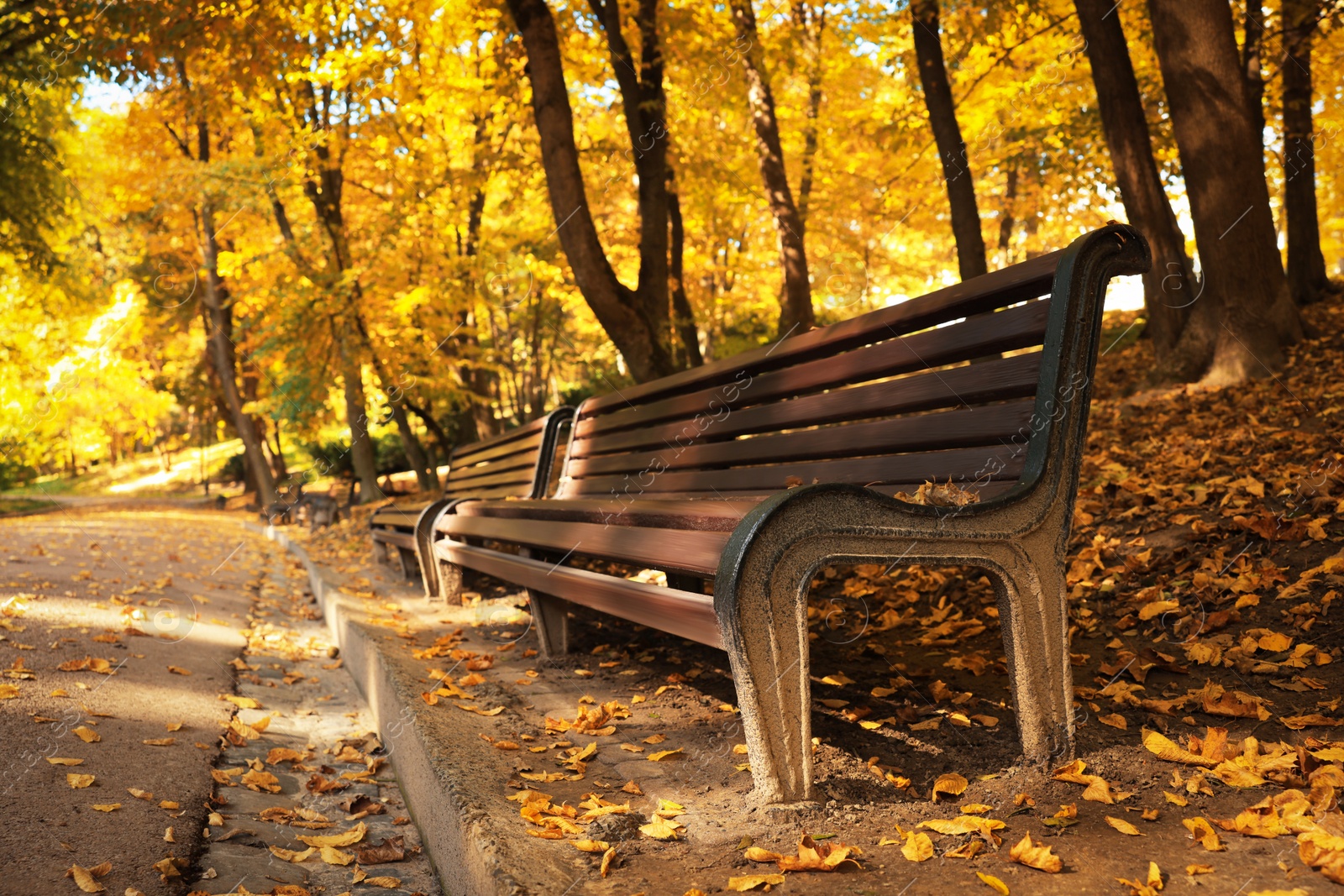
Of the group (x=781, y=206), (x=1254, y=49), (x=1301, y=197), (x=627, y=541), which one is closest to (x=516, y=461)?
(x=627, y=541)

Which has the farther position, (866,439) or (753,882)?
(866,439)

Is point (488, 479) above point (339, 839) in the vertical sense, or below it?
above

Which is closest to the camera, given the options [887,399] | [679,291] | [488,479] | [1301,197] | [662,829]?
[662,829]

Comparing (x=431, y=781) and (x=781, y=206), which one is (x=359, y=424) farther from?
(x=431, y=781)

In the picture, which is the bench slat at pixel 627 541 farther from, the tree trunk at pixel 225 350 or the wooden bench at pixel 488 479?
the tree trunk at pixel 225 350

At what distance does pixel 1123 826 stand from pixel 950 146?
779 centimetres

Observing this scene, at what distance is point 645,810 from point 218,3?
7.47 meters

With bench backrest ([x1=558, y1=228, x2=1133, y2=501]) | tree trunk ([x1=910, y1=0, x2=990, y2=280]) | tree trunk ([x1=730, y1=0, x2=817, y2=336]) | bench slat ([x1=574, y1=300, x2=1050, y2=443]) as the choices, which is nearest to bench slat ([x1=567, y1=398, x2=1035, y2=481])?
bench backrest ([x1=558, y1=228, x2=1133, y2=501])

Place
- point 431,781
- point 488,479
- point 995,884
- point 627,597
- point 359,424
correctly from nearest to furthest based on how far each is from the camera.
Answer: point 995,884, point 431,781, point 627,597, point 488,479, point 359,424

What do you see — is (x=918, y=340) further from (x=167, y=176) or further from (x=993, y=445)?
(x=167, y=176)

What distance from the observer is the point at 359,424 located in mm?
13242

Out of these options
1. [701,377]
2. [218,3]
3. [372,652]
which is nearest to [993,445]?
[701,377]

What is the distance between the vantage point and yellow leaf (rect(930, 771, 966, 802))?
6.43 feet

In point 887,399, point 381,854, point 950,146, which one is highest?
point 950,146
